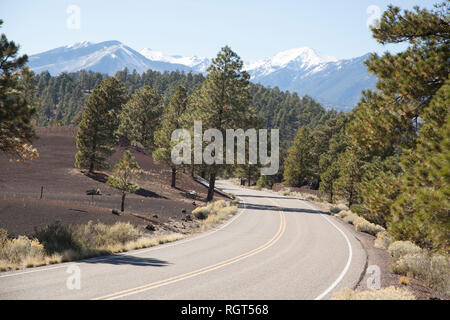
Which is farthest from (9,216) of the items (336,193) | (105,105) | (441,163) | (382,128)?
(336,193)

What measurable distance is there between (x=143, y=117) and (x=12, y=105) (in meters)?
51.2

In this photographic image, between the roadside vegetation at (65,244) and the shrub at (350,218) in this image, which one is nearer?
the roadside vegetation at (65,244)

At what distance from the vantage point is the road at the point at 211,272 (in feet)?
28.4

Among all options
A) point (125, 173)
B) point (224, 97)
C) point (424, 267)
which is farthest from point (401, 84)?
point (224, 97)

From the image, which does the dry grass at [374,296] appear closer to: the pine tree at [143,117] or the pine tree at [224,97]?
the pine tree at [224,97]

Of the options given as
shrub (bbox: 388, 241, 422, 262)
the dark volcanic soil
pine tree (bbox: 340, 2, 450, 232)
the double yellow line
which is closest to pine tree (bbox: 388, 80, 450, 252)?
pine tree (bbox: 340, 2, 450, 232)

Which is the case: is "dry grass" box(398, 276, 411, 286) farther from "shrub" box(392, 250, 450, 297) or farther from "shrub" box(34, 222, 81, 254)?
"shrub" box(34, 222, 81, 254)

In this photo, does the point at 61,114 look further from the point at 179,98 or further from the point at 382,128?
the point at 382,128

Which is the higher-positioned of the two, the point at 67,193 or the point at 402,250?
the point at 402,250

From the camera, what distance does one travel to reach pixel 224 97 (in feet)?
112

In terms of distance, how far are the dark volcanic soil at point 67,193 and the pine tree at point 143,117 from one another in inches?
187

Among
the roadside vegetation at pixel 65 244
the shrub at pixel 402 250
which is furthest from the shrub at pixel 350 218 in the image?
the roadside vegetation at pixel 65 244

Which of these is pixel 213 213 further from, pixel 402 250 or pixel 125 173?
pixel 402 250
